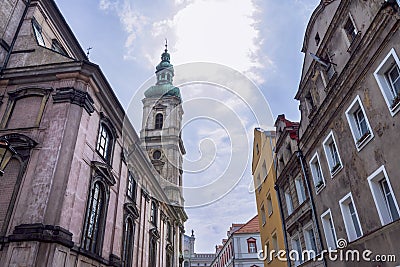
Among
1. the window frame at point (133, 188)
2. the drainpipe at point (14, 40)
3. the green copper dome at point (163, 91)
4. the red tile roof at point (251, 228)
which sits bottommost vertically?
the window frame at point (133, 188)

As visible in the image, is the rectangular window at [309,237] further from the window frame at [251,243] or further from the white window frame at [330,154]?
the window frame at [251,243]

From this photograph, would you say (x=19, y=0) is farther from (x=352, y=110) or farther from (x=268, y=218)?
(x=268, y=218)

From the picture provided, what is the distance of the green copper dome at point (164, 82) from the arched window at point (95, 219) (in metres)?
35.6

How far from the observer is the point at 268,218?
21375 mm

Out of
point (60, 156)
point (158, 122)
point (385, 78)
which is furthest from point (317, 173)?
point (158, 122)

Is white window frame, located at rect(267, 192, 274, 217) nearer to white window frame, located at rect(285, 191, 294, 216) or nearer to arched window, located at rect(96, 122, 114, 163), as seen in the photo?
white window frame, located at rect(285, 191, 294, 216)

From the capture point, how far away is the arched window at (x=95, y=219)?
1309 cm

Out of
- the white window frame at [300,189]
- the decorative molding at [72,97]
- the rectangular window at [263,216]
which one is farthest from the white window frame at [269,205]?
the decorative molding at [72,97]

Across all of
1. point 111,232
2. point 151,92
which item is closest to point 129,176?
point 111,232

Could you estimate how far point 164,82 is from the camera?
55.1 metres

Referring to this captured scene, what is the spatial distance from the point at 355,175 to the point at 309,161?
4003 mm

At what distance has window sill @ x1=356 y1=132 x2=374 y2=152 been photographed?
30.3 ft

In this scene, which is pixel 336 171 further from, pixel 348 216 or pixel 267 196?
pixel 267 196

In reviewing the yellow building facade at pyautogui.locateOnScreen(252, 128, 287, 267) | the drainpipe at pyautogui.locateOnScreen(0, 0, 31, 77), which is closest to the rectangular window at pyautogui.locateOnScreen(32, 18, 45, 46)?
the drainpipe at pyautogui.locateOnScreen(0, 0, 31, 77)
